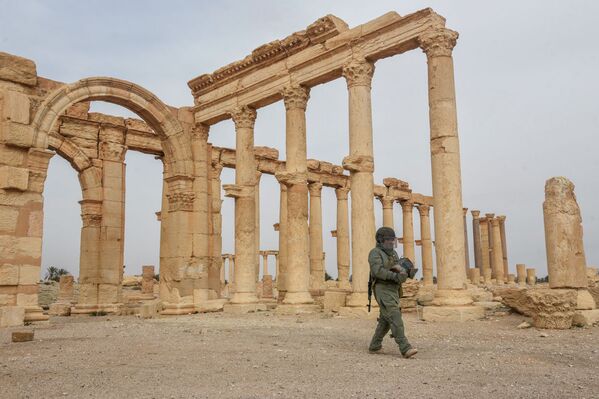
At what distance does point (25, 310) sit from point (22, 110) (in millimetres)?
4896

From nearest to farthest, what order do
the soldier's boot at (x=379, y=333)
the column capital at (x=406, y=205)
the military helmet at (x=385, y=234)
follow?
1. the soldier's boot at (x=379, y=333)
2. the military helmet at (x=385, y=234)
3. the column capital at (x=406, y=205)

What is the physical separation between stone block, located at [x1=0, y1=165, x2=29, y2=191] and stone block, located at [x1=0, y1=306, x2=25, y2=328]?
280cm

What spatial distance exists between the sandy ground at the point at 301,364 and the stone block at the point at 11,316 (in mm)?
1386

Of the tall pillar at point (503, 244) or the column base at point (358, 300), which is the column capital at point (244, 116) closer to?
the column base at point (358, 300)

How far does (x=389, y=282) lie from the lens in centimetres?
705

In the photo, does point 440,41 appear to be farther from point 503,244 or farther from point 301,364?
point 503,244

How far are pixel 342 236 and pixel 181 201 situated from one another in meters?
11.9

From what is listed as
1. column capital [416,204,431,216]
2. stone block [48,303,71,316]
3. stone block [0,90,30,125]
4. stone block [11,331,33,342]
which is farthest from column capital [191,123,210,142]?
column capital [416,204,431,216]

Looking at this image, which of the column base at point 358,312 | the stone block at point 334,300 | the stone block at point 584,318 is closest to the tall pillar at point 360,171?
the column base at point 358,312

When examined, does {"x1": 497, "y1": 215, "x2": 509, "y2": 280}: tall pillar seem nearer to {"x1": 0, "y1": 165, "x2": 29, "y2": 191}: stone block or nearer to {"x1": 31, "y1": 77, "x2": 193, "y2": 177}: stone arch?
{"x1": 31, "y1": 77, "x2": 193, "y2": 177}: stone arch

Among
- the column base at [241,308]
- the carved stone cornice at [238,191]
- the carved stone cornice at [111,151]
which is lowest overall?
the column base at [241,308]

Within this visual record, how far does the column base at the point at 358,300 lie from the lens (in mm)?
13234

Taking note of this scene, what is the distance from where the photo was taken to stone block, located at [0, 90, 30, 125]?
12586mm

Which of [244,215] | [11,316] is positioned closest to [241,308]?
[244,215]
